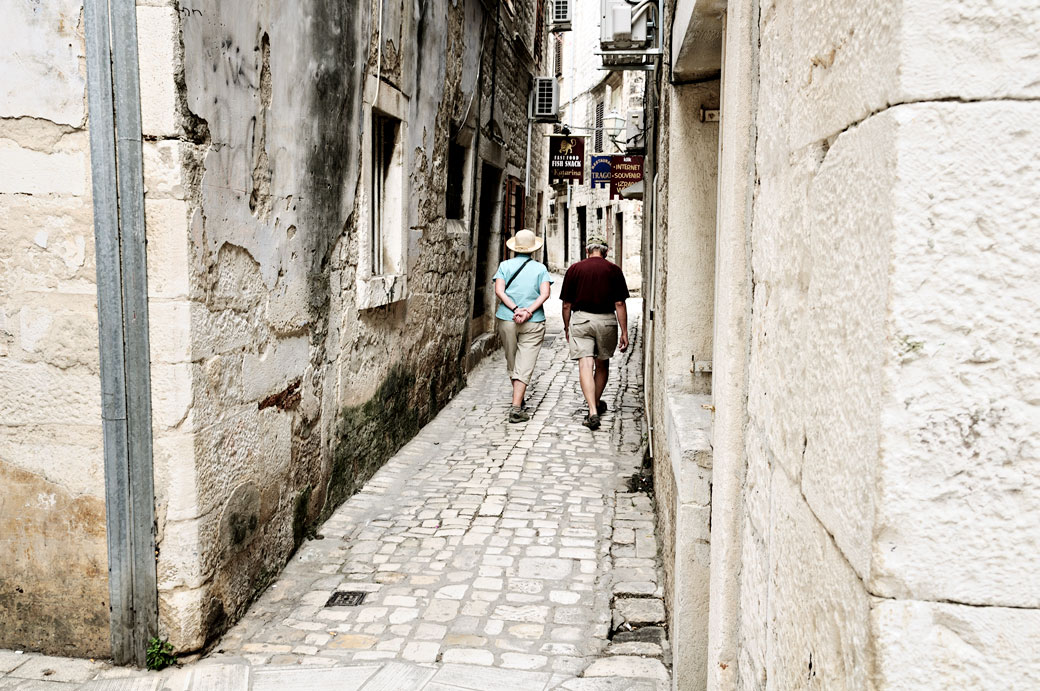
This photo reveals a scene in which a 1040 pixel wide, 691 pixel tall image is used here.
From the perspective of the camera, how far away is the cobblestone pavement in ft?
10.6

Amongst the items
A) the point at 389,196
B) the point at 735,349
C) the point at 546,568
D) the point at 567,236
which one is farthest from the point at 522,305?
the point at 567,236

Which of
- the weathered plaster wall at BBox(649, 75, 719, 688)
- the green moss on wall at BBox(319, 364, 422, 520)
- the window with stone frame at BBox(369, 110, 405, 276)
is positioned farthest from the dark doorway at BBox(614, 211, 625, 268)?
the weathered plaster wall at BBox(649, 75, 719, 688)

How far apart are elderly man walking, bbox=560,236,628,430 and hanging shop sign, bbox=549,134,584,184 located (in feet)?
26.5

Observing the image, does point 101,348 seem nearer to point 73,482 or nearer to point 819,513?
point 73,482

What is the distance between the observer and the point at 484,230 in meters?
10.6

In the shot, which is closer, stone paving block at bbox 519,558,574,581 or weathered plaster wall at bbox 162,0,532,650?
weathered plaster wall at bbox 162,0,532,650

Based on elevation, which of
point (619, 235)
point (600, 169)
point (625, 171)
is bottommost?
point (619, 235)

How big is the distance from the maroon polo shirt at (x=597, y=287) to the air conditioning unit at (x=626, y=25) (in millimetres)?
1813

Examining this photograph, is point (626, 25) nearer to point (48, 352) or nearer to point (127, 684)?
point (48, 352)

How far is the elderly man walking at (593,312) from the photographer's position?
7391 mm

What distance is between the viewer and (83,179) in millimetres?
3131

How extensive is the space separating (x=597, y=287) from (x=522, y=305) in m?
0.80

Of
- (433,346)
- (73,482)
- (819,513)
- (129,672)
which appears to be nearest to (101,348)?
(73,482)

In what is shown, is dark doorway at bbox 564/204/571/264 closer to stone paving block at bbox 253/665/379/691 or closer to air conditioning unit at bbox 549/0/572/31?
air conditioning unit at bbox 549/0/572/31
